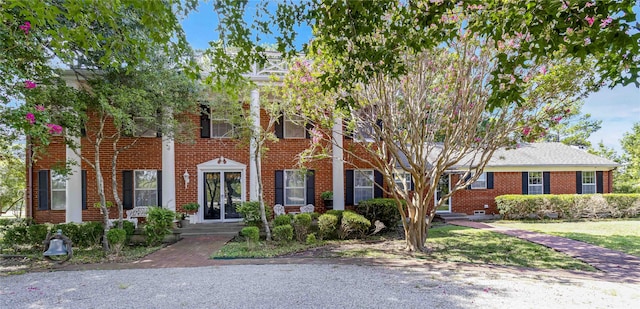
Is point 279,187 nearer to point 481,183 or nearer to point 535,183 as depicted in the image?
point 481,183

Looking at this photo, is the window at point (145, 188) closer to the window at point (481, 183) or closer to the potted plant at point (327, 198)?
the potted plant at point (327, 198)

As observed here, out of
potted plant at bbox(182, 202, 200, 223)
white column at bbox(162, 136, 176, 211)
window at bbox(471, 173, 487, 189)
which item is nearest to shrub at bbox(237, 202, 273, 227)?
potted plant at bbox(182, 202, 200, 223)

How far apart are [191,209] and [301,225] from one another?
15.7ft

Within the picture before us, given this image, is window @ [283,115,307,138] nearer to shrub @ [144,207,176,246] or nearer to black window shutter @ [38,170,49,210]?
shrub @ [144,207,176,246]

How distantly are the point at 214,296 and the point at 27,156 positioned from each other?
11.5 meters

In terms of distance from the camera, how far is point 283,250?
8.65 metres

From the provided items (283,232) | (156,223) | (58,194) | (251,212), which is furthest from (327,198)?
(58,194)

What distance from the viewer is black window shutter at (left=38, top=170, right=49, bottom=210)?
1168 cm

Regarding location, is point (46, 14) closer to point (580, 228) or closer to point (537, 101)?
point (537, 101)

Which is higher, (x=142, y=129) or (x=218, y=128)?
(x=218, y=128)

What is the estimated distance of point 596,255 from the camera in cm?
823

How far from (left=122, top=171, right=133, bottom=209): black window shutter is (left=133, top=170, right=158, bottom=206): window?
142 mm

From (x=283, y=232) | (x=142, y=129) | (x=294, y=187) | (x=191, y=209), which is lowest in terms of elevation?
(x=283, y=232)

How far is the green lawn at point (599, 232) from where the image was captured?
9.48m
